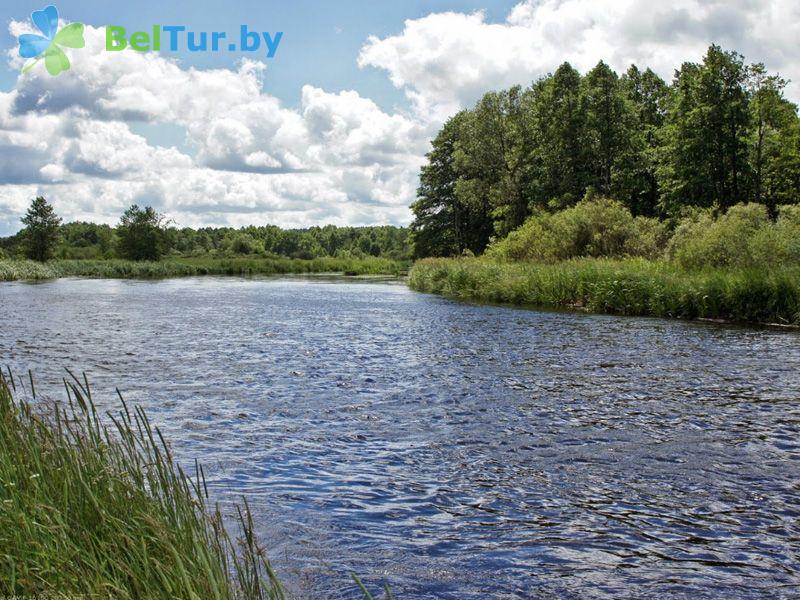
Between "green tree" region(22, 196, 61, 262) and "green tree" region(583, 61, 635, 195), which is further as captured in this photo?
"green tree" region(22, 196, 61, 262)

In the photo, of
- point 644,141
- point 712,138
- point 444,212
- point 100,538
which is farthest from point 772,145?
point 100,538

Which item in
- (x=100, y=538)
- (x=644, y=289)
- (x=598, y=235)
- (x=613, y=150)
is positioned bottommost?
(x=100, y=538)

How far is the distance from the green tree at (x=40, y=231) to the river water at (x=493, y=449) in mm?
62753

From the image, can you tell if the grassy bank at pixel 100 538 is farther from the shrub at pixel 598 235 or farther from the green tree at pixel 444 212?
the green tree at pixel 444 212

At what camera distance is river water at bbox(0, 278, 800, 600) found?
6270mm

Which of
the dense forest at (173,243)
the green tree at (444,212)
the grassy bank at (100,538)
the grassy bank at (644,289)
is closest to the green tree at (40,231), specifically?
the dense forest at (173,243)

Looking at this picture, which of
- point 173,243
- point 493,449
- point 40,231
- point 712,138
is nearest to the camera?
point 493,449

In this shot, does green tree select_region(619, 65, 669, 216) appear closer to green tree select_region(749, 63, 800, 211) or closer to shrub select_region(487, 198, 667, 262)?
green tree select_region(749, 63, 800, 211)

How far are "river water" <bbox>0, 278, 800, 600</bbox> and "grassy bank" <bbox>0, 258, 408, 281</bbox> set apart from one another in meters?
51.1

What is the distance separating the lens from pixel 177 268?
3211 inches

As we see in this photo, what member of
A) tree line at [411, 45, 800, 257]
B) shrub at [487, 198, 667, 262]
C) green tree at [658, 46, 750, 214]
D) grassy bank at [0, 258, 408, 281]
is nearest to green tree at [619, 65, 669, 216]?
tree line at [411, 45, 800, 257]

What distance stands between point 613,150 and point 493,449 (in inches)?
2020

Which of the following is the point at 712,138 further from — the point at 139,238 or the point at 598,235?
the point at 139,238

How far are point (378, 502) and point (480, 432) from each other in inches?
131
